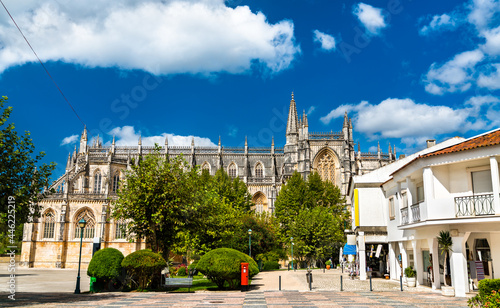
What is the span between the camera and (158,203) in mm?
25312

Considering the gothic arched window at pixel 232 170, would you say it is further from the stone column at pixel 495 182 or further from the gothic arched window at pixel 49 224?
the stone column at pixel 495 182

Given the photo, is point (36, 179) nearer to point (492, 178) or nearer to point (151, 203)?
point (151, 203)

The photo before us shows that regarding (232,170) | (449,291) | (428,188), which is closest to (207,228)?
(428,188)

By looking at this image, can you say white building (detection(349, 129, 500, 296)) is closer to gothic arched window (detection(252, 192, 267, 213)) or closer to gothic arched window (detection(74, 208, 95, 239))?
gothic arched window (detection(74, 208, 95, 239))

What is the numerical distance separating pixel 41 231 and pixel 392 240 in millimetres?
48880

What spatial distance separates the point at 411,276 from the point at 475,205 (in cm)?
758

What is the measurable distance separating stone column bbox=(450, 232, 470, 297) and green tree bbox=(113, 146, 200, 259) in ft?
48.2

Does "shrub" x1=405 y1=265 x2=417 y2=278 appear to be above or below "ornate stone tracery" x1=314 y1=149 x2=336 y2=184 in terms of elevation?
below

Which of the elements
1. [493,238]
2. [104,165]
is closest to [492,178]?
[493,238]

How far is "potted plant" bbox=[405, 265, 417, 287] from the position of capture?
76.0 feet

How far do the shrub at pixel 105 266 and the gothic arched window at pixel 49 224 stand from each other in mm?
40600

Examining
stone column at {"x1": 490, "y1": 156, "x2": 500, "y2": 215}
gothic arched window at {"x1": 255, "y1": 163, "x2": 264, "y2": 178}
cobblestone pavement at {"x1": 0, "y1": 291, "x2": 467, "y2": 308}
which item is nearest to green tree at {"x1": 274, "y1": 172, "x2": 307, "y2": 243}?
gothic arched window at {"x1": 255, "y1": 163, "x2": 264, "y2": 178}

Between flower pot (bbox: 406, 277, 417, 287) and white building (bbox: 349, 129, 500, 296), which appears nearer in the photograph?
white building (bbox: 349, 129, 500, 296)

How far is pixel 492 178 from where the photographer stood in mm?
17078
